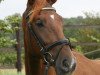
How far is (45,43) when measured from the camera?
15.0ft

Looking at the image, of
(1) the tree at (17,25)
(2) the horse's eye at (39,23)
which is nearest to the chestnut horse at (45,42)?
(2) the horse's eye at (39,23)

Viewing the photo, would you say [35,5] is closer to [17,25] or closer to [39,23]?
[39,23]

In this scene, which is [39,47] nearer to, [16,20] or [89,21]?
[16,20]

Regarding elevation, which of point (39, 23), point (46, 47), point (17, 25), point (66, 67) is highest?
point (39, 23)

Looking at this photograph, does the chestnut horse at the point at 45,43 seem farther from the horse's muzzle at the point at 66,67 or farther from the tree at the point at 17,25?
the tree at the point at 17,25

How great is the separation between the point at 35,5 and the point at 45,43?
49 centimetres

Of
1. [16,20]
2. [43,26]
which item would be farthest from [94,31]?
[43,26]

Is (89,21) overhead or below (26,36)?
below

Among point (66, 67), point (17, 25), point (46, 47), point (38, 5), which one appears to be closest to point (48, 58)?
point (46, 47)

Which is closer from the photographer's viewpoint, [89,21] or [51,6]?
[51,6]

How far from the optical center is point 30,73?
490 centimetres

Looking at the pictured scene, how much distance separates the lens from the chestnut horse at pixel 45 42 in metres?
4.34

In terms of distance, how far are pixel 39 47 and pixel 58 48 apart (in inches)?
12.1

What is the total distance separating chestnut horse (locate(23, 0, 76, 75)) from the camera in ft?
14.2
